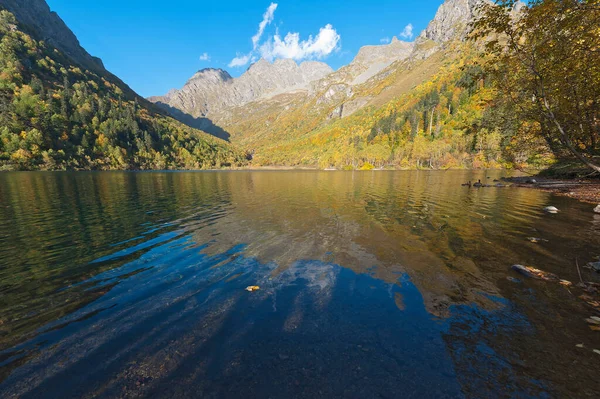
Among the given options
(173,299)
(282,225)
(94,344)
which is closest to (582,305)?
(173,299)

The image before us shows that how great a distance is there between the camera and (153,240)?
18.8 meters

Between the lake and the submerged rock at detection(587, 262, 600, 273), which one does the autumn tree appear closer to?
the submerged rock at detection(587, 262, 600, 273)

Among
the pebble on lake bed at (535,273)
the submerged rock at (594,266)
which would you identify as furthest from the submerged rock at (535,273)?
the submerged rock at (594,266)

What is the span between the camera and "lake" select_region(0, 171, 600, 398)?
6281mm

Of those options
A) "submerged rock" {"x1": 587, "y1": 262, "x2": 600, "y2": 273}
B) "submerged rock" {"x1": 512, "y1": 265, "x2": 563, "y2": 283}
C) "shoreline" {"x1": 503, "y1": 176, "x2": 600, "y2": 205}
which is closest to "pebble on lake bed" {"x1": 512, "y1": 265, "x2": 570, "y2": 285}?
"submerged rock" {"x1": 512, "y1": 265, "x2": 563, "y2": 283}

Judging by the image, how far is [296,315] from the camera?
9312 mm

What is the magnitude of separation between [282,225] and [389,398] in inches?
713

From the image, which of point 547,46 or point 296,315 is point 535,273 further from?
point 547,46

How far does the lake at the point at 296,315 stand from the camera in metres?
6.28

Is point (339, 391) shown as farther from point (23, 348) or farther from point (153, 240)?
point (153, 240)

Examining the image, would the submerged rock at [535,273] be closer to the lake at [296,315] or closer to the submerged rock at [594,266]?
the lake at [296,315]

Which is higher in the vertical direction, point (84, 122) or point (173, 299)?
point (84, 122)

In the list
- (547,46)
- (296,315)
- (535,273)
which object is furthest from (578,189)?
(296,315)

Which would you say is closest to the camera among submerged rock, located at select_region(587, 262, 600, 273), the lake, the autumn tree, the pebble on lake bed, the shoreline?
the lake
